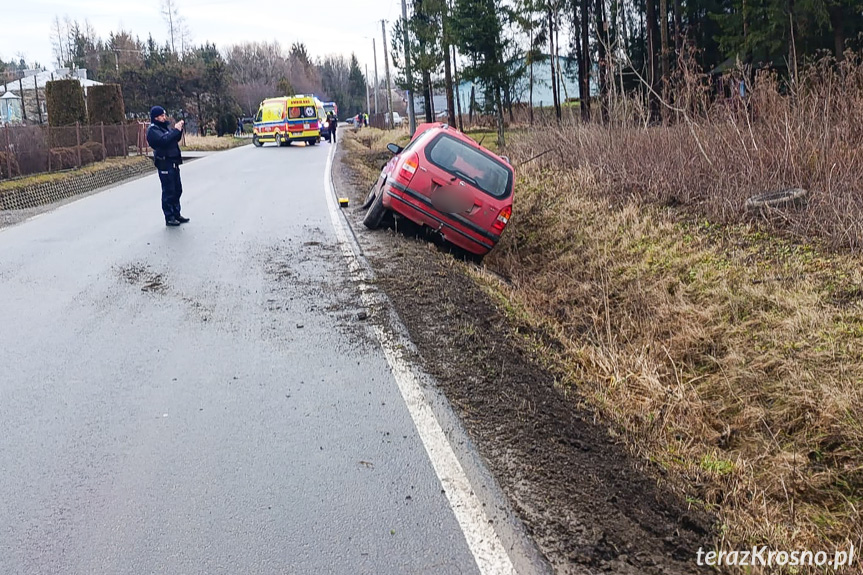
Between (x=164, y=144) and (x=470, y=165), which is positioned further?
(x=164, y=144)

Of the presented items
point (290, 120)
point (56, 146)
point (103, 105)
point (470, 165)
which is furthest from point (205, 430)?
point (290, 120)

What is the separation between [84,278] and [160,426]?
4.39 m

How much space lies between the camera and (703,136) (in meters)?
11.2

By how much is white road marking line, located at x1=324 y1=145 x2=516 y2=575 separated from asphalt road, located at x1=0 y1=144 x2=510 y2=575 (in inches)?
2.3

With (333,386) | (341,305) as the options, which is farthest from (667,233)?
(333,386)

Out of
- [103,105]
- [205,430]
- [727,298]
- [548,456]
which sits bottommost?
[548,456]

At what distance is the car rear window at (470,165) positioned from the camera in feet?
34.2

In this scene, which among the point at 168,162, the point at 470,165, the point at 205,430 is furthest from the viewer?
the point at 168,162

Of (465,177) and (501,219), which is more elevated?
(465,177)

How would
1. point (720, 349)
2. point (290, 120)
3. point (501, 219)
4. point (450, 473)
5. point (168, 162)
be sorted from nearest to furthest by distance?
point (450, 473) → point (720, 349) → point (501, 219) → point (168, 162) → point (290, 120)

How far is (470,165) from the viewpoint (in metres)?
10.6

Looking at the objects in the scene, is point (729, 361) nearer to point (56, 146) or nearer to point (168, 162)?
point (168, 162)

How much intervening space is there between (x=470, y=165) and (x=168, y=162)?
4784 mm

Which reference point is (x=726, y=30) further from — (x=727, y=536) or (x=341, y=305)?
(x=727, y=536)
